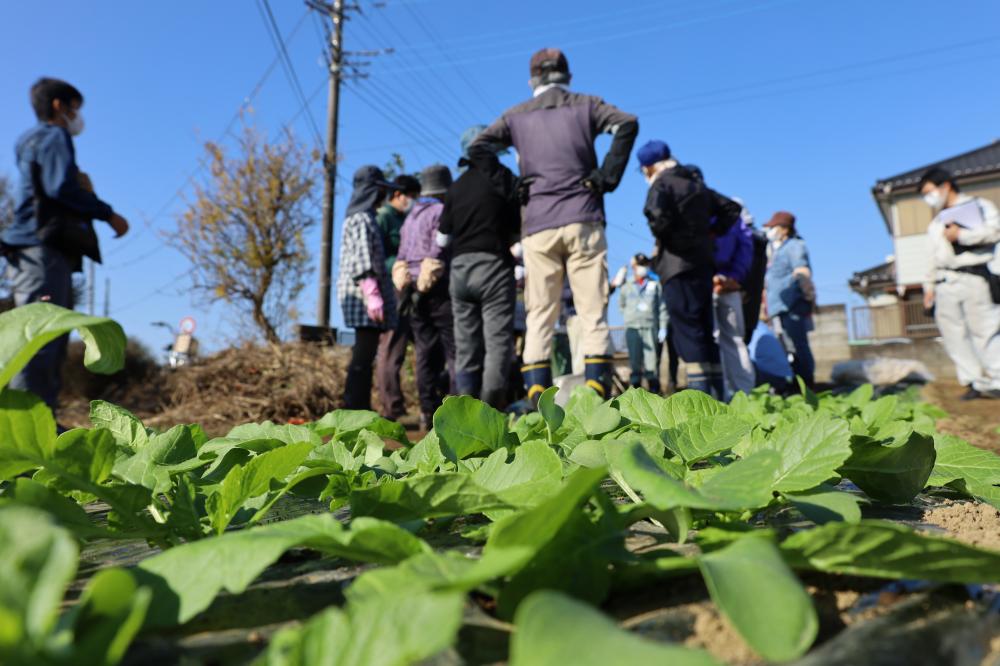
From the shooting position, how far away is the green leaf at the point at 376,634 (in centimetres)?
38

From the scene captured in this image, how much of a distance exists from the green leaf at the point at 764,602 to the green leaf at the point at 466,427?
1.98 feet

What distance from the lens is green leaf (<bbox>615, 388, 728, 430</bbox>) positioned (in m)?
1.19

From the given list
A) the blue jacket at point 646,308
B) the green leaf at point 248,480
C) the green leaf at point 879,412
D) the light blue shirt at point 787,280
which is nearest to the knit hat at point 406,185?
the blue jacket at point 646,308

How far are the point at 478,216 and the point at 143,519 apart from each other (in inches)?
133

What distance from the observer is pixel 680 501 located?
569mm

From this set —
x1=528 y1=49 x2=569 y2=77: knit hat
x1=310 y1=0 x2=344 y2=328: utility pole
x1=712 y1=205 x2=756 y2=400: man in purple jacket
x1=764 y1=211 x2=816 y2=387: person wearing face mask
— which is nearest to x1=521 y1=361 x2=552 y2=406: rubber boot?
x1=528 y1=49 x2=569 y2=77: knit hat

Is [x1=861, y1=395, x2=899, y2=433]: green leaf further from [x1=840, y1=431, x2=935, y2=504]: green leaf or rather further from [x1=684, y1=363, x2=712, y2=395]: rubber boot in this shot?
[x1=684, y1=363, x2=712, y2=395]: rubber boot

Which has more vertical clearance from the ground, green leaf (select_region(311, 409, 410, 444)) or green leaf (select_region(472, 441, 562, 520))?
green leaf (select_region(311, 409, 410, 444))

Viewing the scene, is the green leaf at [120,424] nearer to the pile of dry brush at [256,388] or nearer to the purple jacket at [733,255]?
the purple jacket at [733,255]

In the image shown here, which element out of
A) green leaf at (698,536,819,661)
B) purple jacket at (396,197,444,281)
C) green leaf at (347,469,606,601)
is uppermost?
purple jacket at (396,197,444,281)

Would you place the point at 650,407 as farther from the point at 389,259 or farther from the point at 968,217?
the point at 968,217

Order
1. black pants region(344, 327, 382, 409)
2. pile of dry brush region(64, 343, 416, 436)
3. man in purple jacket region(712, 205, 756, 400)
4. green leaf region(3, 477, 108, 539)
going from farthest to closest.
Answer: pile of dry brush region(64, 343, 416, 436) → man in purple jacket region(712, 205, 756, 400) → black pants region(344, 327, 382, 409) → green leaf region(3, 477, 108, 539)

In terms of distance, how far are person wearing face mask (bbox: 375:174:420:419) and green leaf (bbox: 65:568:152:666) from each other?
5289mm

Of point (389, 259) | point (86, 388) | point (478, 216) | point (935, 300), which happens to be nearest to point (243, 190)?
point (86, 388)
